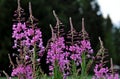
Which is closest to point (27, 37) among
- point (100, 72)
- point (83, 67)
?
point (83, 67)

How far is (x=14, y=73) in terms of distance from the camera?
4.98 m

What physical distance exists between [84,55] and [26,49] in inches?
27.2

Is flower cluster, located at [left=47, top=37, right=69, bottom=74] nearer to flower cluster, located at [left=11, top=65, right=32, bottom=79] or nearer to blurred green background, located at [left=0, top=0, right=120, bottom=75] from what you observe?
flower cluster, located at [left=11, top=65, right=32, bottom=79]

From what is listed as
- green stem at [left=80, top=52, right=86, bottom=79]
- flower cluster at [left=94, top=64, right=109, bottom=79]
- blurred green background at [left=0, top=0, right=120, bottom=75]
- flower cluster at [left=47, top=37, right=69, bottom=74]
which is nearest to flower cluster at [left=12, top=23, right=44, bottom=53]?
flower cluster at [left=47, top=37, right=69, bottom=74]

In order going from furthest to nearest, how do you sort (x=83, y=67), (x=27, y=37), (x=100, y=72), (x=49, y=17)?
(x=49, y=17) < (x=100, y=72) < (x=83, y=67) < (x=27, y=37)

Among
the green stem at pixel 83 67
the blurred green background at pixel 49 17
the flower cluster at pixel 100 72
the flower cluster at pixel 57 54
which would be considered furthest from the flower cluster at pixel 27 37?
the blurred green background at pixel 49 17

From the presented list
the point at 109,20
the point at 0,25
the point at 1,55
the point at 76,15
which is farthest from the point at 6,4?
the point at 109,20

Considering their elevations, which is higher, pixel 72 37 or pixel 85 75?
pixel 72 37

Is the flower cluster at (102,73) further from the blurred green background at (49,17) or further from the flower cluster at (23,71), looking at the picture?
the blurred green background at (49,17)

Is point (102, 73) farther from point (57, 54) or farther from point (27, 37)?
point (27, 37)

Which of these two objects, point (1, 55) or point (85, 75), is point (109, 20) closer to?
point (1, 55)

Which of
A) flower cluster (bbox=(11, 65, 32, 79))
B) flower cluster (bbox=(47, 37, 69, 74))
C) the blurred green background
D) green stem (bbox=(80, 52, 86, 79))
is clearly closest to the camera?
flower cluster (bbox=(11, 65, 32, 79))

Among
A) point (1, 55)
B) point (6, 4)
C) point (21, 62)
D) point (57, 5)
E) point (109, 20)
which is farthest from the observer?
point (109, 20)

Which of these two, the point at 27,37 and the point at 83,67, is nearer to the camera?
the point at 27,37
